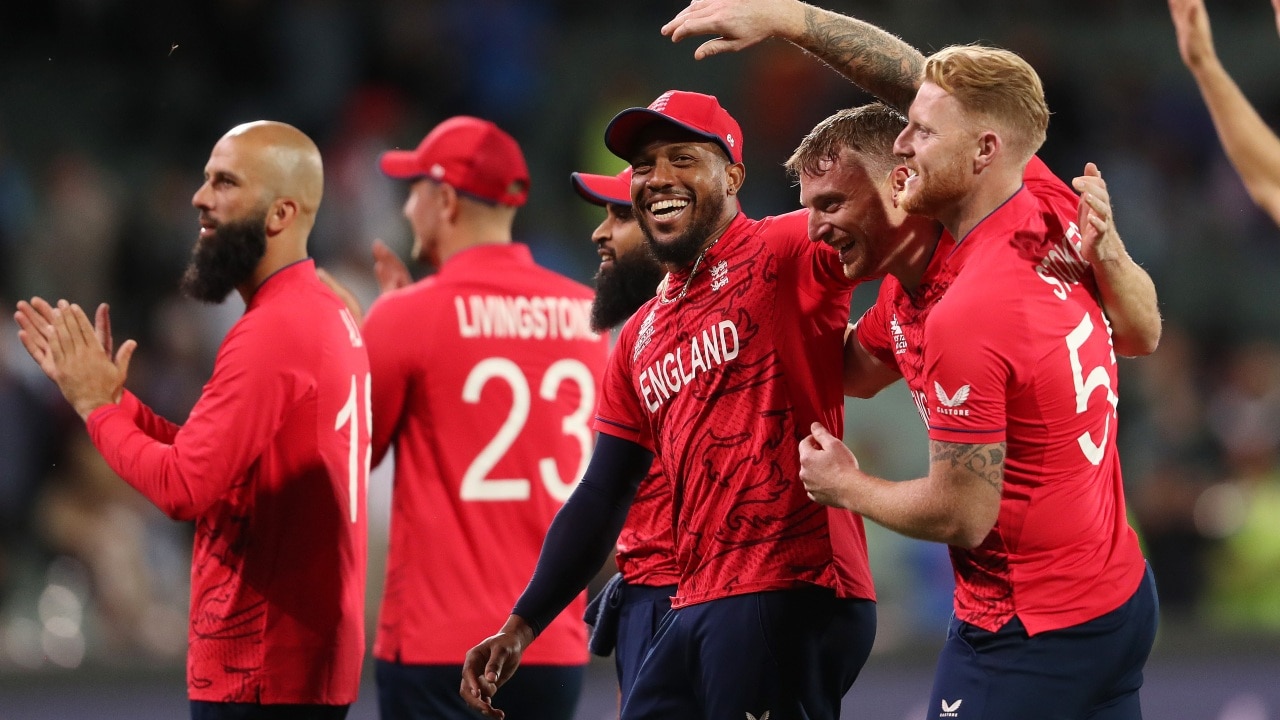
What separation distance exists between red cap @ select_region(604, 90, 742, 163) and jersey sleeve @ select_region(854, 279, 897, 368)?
22.8 inches

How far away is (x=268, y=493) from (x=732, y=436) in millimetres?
1461

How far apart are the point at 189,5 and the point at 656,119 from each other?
9.19 metres

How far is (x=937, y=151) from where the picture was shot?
3.76 meters

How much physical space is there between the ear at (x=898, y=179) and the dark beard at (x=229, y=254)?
2.04m

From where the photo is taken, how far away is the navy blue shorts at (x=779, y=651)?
4207mm

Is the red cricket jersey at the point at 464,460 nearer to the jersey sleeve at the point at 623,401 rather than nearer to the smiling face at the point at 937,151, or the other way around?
the jersey sleeve at the point at 623,401

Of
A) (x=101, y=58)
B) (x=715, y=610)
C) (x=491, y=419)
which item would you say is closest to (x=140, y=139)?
(x=101, y=58)

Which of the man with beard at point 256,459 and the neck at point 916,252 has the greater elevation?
the neck at point 916,252

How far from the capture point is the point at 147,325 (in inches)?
445

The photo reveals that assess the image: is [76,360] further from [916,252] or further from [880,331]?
[916,252]

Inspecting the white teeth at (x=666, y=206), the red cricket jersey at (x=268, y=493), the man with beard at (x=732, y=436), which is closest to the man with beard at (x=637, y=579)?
the man with beard at (x=732, y=436)

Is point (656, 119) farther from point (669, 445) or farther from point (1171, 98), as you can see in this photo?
point (1171, 98)

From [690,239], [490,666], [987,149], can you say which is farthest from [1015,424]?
[490,666]

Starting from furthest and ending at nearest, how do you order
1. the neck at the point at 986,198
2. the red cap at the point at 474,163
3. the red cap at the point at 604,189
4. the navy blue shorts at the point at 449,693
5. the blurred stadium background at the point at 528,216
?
the blurred stadium background at the point at 528,216 < the red cap at the point at 474,163 < the navy blue shorts at the point at 449,693 < the red cap at the point at 604,189 < the neck at the point at 986,198
